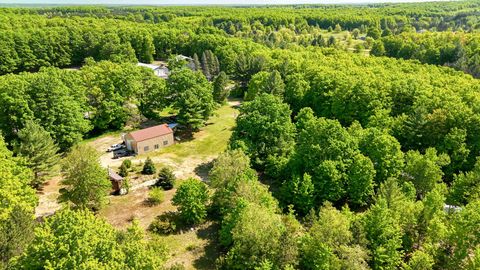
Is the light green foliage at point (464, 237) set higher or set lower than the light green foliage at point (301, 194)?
higher

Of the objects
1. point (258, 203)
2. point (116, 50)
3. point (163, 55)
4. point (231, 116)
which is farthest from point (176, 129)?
point (163, 55)

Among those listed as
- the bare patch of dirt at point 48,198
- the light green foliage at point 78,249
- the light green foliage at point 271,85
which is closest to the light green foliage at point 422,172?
the light green foliage at point 271,85

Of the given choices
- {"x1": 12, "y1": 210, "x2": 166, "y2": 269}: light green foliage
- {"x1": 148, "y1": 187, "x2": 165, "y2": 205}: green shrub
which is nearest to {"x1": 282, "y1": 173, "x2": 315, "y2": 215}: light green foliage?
{"x1": 148, "y1": 187, "x2": 165, "y2": 205}: green shrub

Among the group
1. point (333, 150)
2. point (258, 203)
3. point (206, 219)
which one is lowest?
point (206, 219)

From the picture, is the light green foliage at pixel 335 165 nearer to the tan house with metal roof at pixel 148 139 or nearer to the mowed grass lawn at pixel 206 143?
the mowed grass lawn at pixel 206 143

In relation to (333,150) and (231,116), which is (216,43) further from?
(333,150)

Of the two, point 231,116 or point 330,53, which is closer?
point 231,116

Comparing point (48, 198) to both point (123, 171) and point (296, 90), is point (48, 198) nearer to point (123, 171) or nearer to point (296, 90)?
point (123, 171)
